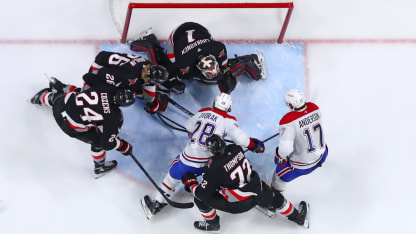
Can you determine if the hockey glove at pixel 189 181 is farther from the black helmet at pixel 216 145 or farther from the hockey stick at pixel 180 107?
the hockey stick at pixel 180 107

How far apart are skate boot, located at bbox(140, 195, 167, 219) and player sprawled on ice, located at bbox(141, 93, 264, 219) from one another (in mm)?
345

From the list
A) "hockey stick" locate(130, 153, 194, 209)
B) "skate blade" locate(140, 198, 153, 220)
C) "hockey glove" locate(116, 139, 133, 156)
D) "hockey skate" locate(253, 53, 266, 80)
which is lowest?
"skate blade" locate(140, 198, 153, 220)

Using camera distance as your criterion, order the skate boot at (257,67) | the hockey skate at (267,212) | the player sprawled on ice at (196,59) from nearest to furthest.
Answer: the player sprawled on ice at (196,59) → the hockey skate at (267,212) → the skate boot at (257,67)

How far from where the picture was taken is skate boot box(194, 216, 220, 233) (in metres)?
5.52

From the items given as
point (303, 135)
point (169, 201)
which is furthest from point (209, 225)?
point (303, 135)

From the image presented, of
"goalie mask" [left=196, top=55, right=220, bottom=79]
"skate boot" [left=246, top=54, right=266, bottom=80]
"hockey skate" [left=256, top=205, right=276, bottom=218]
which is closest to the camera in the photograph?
"goalie mask" [left=196, top=55, right=220, bottom=79]

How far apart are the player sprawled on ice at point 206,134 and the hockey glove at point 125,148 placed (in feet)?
1.45

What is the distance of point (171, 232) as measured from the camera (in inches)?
221

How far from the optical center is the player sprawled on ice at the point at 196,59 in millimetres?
5578

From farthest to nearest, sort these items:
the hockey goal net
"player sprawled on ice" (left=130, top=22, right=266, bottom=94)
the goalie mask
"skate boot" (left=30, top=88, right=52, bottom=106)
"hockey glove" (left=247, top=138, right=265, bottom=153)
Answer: the hockey goal net
"skate boot" (left=30, top=88, right=52, bottom=106)
"player sprawled on ice" (left=130, top=22, right=266, bottom=94)
the goalie mask
"hockey glove" (left=247, top=138, right=265, bottom=153)

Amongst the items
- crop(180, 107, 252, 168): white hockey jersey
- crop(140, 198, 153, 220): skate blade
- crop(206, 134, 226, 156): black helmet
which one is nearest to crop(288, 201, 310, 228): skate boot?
crop(180, 107, 252, 168): white hockey jersey

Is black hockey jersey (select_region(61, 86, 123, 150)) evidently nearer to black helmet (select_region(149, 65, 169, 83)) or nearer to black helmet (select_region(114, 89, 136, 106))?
black helmet (select_region(114, 89, 136, 106))

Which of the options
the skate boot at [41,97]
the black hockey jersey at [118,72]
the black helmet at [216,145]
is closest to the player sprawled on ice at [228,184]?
the black helmet at [216,145]

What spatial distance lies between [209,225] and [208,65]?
1.52 metres
